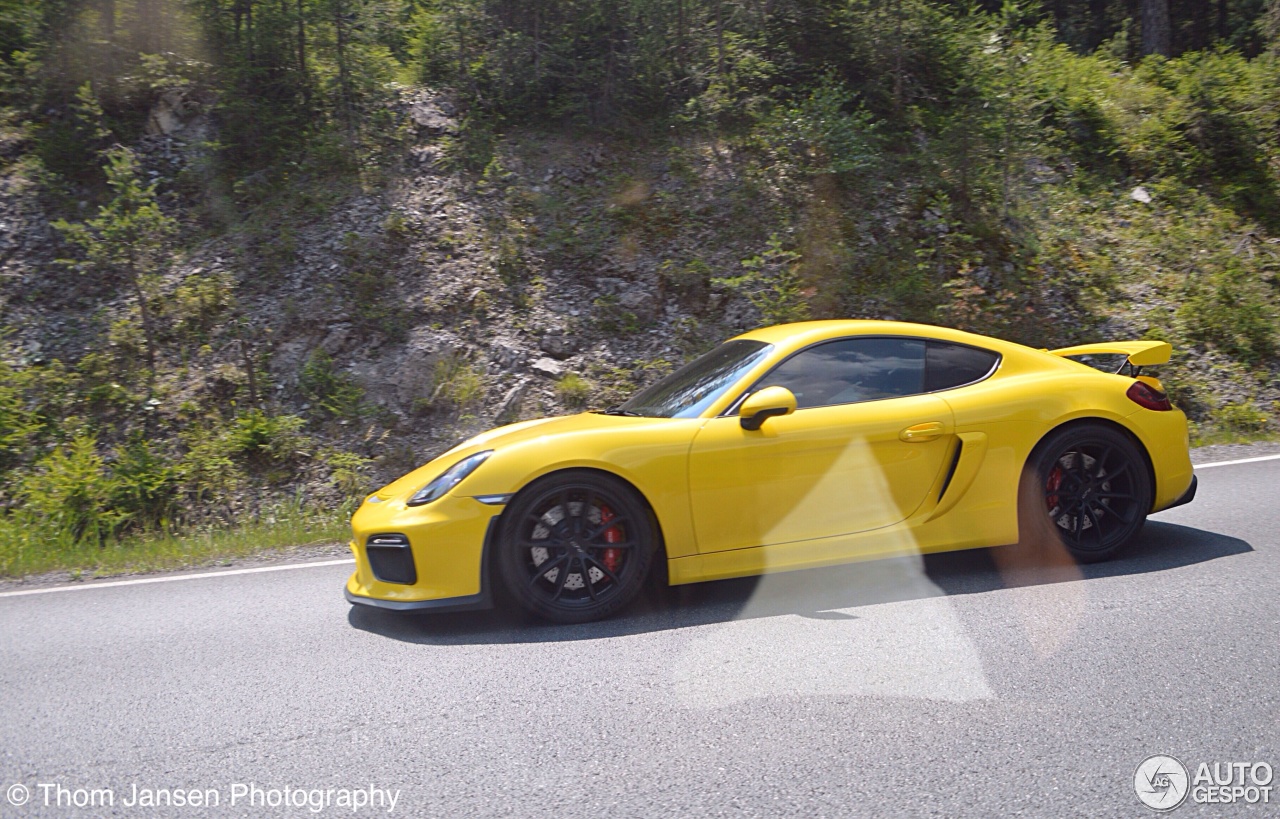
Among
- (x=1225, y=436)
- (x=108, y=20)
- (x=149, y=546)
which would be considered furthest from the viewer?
(x=108, y=20)

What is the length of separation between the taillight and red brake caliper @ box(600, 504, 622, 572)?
2.97 meters

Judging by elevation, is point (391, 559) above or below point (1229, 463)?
above

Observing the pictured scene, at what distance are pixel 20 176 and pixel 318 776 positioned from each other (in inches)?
471

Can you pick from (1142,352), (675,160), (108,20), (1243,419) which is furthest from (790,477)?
(108,20)

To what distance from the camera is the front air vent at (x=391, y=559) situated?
14.6 feet

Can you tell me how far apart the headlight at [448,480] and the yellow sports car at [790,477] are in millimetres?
12

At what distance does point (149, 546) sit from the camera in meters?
7.45

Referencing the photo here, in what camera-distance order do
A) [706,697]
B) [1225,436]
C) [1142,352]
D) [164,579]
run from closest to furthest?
[706,697]
[1142,352]
[164,579]
[1225,436]

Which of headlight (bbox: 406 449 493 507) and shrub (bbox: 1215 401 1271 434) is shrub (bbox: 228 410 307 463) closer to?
headlight (bbox: 406 449 493 507)

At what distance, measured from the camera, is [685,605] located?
477 centimetres

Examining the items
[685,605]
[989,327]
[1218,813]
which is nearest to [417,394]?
[685,605]

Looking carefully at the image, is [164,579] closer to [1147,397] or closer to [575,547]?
[575,547]

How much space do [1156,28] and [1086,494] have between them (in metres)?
18.3

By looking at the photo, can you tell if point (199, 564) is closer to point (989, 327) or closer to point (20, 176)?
point (20, 176)
